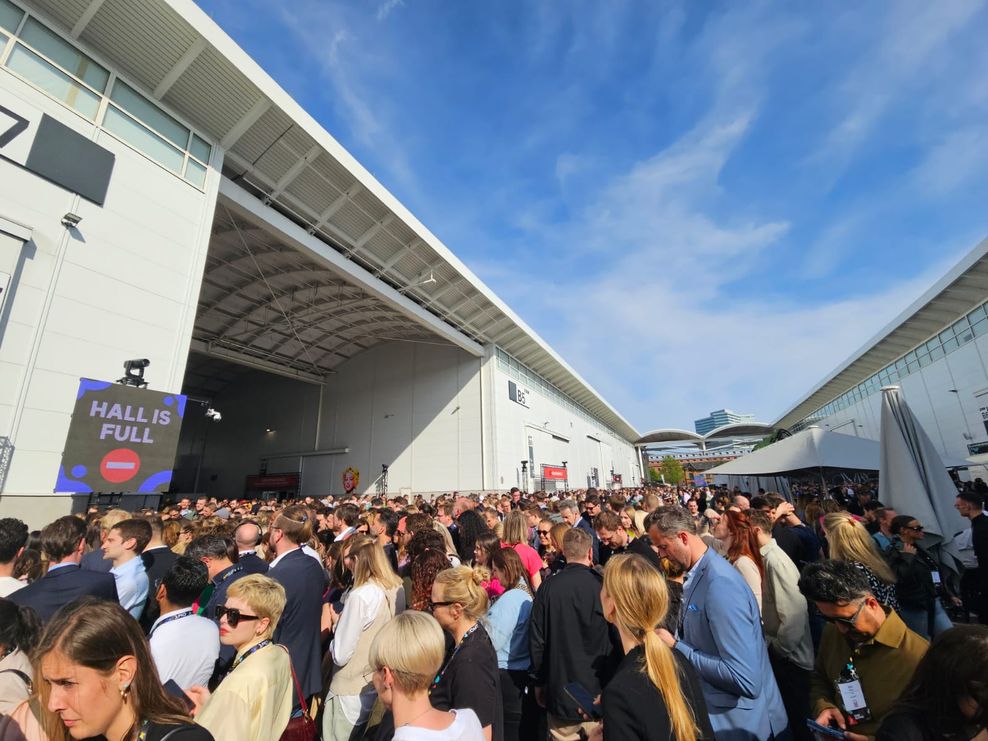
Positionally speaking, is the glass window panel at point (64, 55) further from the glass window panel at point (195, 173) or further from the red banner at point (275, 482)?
the red banner at point (275, 482)

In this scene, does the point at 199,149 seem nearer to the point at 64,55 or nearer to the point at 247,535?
the point at 64,55

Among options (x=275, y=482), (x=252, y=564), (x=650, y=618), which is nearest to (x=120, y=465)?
(x=252, y=564)

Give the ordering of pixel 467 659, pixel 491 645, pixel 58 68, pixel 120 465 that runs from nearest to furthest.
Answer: pixel 467 659 < pixel 491 645 < pixel 120 465 < pixel 58 68

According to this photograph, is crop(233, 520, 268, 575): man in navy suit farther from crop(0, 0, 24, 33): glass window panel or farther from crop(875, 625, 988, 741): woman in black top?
crop(0, 0, 24, 33): glass window panel

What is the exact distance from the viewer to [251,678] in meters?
1.88

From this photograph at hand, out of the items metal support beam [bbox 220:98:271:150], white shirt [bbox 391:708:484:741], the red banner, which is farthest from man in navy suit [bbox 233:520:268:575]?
the red banner

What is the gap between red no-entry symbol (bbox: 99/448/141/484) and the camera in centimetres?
835

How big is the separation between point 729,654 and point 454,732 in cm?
138

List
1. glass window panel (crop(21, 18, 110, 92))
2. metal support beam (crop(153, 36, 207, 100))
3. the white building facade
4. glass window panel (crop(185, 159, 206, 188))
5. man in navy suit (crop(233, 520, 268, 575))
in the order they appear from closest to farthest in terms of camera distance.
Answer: man in navy suit (crop(233, 520, 268, 575)), glass window panel (crop(21, 18, 110, 92)), metal support beam (crop(153, 36, 207, 100)), glass window panel (crop(185, 159, 206, 188)), the white building facade

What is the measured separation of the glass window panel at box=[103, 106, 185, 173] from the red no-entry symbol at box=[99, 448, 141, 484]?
757 centimetres

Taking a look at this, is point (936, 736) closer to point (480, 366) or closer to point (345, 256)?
point (345, 256)

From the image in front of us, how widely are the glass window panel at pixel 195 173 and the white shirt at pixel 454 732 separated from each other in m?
14.4

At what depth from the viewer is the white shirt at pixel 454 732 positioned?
5.20 feet

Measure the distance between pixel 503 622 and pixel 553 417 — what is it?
3125 centimetres
